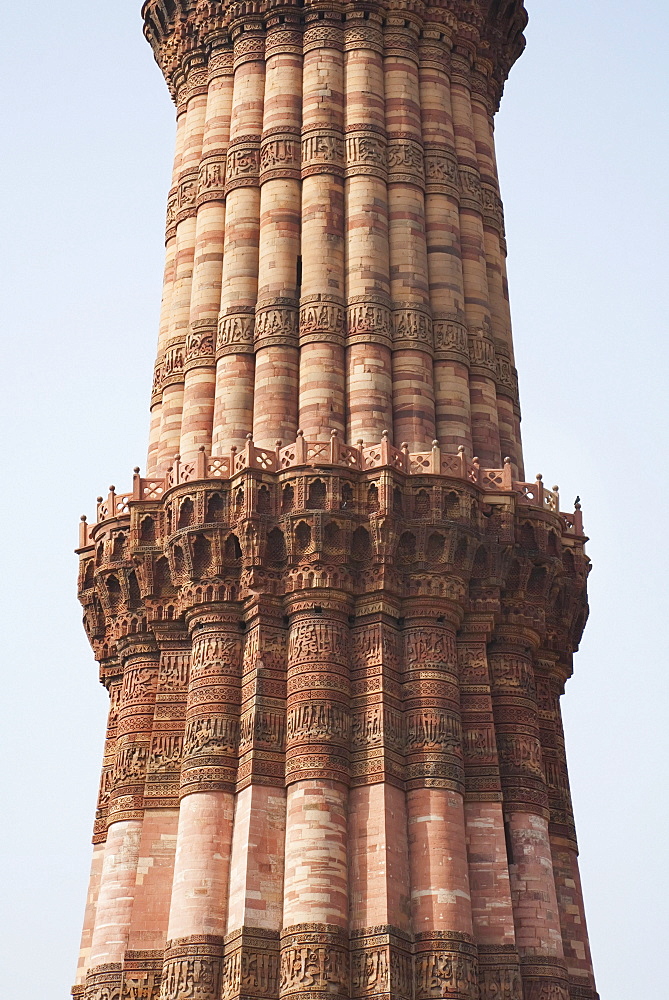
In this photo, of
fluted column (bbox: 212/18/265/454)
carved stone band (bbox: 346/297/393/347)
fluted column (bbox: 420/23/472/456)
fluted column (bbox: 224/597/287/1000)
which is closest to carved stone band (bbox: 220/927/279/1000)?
fluted column (bbox: 224/597/287/1000)

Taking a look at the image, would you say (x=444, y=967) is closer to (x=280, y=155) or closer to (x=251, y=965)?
(x=251, y=965)

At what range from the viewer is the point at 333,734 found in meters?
21.7

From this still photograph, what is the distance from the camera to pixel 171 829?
2247 cm

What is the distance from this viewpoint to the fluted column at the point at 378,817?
66.3 feet

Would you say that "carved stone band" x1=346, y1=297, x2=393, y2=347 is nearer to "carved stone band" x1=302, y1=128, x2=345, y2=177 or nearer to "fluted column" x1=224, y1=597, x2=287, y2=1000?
"carved stone band" x1=302, y1=128, x2=345, y2=177

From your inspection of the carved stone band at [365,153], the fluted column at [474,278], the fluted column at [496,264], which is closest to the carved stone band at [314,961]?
the fluted column at [474,278]

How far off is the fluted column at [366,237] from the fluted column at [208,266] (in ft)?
7.21

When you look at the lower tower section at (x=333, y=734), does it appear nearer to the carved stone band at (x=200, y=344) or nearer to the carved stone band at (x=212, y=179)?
the carved stone band at (x=200, y=344)

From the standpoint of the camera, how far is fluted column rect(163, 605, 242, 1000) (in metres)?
20.8

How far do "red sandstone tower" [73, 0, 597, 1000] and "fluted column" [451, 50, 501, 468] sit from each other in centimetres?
6

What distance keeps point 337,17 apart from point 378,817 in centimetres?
1416

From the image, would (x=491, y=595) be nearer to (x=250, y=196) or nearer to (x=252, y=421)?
(x=252, y=421)

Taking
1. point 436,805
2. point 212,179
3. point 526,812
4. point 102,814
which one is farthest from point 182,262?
point 526,812

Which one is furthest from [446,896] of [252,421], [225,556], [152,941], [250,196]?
[250,196]
